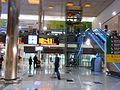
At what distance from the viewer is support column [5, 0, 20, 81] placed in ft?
33.3

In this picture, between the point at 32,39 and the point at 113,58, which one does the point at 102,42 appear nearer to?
the point at 32,39

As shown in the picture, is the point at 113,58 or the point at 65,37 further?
the point at 65,37

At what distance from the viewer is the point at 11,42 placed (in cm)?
1027

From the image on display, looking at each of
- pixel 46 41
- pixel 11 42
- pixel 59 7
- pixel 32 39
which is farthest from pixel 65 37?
pixel 11 42

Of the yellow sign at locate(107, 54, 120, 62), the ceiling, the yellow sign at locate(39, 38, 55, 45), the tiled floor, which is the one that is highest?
the ceiling

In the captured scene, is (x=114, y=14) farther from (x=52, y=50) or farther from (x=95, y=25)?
(x=52, y=50)

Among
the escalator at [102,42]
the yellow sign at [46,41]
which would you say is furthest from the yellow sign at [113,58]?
the yellow sign at [46,41]

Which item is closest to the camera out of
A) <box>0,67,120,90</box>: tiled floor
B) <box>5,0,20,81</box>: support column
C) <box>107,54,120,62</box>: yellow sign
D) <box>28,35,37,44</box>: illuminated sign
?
<box>107,54,120,62</box>: yellow sign

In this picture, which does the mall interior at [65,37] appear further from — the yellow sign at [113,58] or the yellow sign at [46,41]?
the yellow sign at [113,58]

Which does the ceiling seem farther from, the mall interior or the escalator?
the escalator

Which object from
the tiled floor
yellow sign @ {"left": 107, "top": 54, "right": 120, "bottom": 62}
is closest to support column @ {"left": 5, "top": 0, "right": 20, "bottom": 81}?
the tiled floor

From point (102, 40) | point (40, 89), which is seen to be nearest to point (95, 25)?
point (102, 40)

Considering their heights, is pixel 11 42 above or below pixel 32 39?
below

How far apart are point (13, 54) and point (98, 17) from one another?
62.5 feet
